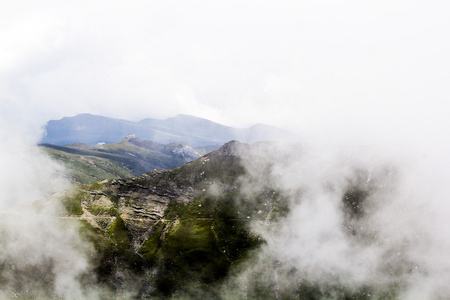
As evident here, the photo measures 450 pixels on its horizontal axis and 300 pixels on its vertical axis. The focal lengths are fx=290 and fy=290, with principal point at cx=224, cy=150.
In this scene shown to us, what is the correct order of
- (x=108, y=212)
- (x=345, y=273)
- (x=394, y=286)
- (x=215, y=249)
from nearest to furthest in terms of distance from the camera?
(x=394, y=286) → (x=345, y=273) → (x=215, y=249) → (x=108, y=212)

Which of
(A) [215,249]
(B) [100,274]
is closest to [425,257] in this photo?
(A) [215,249]

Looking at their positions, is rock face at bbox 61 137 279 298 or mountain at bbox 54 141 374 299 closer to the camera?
mountain at bbox 54 141 374 299

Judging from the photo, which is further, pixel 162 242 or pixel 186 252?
pixel 162 242

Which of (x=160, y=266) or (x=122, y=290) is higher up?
(x=160, y=266)

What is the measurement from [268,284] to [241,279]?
15.3 meters

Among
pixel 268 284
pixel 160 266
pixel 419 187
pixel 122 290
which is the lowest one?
pixel 122 290

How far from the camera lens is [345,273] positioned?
166 m

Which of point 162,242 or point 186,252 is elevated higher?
point 162,242

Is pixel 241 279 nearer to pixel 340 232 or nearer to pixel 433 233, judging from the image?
pixel 340 232

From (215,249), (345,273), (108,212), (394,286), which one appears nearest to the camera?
(394,286)

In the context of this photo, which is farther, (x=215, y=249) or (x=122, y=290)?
(x=215, y=249)

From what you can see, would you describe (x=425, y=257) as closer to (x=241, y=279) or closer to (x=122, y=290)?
(x=241, y=279)

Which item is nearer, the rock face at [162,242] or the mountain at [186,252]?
the mountain at [186,252]

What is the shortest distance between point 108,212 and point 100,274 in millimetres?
40457
